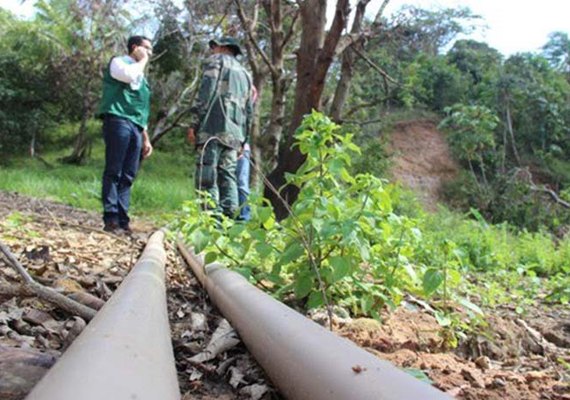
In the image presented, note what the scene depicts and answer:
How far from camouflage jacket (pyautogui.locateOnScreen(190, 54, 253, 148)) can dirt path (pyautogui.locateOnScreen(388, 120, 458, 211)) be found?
632 inches

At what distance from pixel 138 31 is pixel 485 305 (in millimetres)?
15700

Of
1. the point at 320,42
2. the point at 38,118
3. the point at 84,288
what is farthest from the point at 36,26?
the point at 84,288

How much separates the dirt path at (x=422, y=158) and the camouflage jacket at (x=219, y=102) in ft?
52.7

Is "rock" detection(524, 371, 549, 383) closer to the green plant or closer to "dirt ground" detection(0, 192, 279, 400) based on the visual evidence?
the green plant

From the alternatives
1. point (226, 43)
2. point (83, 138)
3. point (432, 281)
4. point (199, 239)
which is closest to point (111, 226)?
point (226, 43)

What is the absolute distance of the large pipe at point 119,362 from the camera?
2.41 ft

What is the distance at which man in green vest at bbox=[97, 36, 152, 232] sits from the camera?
4.27 metres

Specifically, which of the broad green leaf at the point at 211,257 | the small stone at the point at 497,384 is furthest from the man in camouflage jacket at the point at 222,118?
the small stone at the point at 497,384

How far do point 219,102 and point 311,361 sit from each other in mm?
3711

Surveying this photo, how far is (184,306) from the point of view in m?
2.16

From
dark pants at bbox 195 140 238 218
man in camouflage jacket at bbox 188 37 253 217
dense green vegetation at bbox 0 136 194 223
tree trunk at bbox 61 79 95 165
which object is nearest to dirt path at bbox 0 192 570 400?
dark pants at bbox 195 140 238 218

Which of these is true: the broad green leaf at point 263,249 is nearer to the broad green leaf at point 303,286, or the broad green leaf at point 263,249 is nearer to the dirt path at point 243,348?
the broad green leaf at point 303,286

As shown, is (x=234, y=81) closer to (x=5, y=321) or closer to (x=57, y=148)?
(x=5, y=321)

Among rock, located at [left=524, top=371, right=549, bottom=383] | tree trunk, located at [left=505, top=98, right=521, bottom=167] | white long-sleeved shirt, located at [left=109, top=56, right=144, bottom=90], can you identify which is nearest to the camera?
rock, located at [left=524, top=371, right=549, bottom=383]
